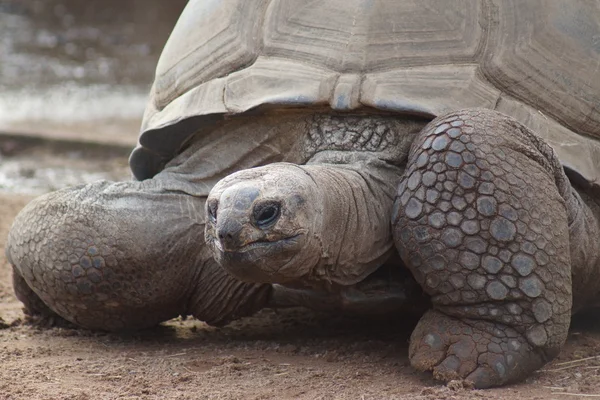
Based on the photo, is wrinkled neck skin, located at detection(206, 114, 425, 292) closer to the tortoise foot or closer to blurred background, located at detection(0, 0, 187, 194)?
the tortoise foot

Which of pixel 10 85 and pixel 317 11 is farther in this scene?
pixel 10 85

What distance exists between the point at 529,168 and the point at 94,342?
173 cm

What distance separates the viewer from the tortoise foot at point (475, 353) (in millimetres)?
3229

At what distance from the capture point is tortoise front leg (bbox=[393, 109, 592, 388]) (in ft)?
10.6

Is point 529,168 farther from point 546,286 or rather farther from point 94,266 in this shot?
point 94,266

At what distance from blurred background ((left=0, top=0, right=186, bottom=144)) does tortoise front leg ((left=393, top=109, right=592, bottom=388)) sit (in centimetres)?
557

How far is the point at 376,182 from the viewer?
11.6 feet

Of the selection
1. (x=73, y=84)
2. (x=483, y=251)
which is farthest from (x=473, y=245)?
(x=73, y=84)

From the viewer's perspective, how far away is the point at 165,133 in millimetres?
4215

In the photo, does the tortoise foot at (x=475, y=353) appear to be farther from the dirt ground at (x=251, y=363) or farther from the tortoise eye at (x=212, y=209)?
the tortoise eye at (x=212, y=209)

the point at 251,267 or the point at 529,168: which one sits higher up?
the point at 529,168

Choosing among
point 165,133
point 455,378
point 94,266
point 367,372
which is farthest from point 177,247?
point 455,378

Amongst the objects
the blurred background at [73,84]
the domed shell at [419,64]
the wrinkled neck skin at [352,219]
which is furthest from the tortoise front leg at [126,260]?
the blurred background at [73,84]

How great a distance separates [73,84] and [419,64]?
314 inches
